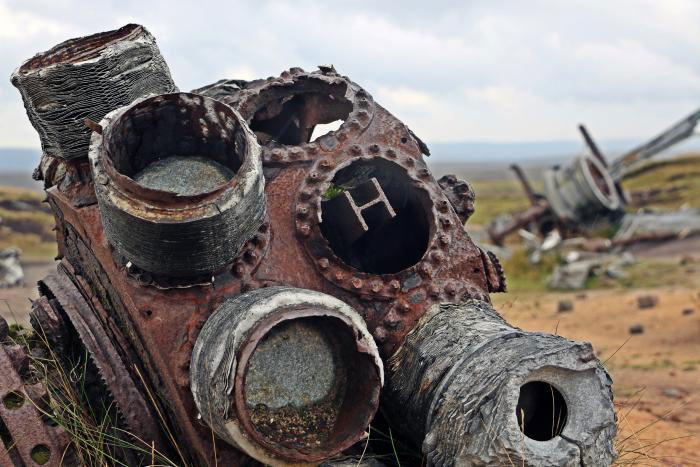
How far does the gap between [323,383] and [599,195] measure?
633 inches

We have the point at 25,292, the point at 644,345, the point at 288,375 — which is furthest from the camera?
the point at 25,292

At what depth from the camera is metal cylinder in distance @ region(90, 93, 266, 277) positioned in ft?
8.77

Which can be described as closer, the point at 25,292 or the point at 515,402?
the point at 515,402

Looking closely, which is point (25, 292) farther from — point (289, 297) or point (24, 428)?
point (289, 297)

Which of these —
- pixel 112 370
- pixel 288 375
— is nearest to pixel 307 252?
pixel 288 375

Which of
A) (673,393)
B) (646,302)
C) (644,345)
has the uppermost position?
(673,393)

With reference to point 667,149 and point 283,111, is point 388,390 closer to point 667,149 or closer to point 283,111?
point 283,111

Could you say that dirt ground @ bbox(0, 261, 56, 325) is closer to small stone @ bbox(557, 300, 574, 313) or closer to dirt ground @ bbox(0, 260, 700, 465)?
dirt ground @ bbox(0, 260, 700, 465)

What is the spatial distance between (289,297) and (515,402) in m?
0.84

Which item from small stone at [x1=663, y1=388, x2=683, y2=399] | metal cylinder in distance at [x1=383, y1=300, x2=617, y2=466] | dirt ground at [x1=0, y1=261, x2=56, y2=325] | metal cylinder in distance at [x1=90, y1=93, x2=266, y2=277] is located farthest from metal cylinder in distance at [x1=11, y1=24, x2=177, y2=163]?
dirt ground at [x1=0, y1=261, x2=56, y2=325]

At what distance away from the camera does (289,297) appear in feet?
8.61

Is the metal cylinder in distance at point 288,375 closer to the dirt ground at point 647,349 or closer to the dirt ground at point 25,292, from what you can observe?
the dirt ground at point 647,349

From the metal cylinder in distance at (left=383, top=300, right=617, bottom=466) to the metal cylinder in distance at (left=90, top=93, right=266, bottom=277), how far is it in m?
0.96

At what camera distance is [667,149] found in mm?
20578
